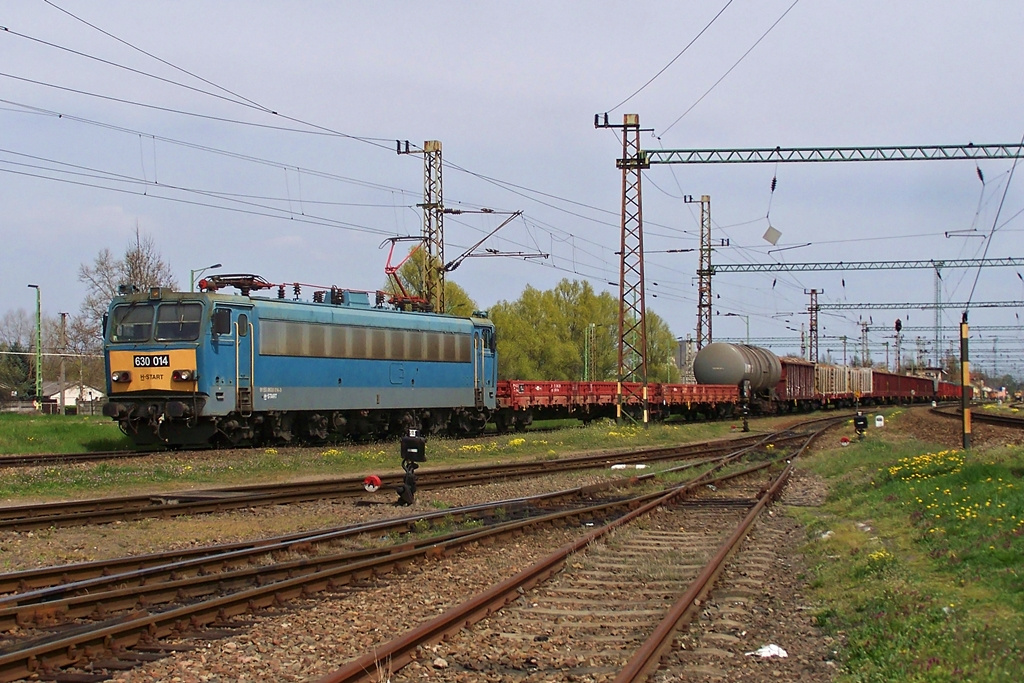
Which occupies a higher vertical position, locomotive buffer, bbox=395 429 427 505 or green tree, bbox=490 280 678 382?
green tree, bbox=490 280 678 382

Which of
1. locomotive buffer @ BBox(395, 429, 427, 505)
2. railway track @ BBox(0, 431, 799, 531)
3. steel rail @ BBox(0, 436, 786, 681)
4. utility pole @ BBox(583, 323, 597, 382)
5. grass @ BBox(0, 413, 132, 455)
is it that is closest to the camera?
steel rail @ BBox(0, 436, 786, 681)

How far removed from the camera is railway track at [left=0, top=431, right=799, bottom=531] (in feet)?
41.4

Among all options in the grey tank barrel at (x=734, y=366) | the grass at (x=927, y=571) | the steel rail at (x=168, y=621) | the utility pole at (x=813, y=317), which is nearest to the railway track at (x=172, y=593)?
the steel rail at (x=168, y=621)

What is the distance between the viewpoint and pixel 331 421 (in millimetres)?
26094

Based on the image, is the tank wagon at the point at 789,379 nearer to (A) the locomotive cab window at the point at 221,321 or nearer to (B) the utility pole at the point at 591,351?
(B) the utility pole at the point at 591,351

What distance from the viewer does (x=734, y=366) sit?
47.9 meters

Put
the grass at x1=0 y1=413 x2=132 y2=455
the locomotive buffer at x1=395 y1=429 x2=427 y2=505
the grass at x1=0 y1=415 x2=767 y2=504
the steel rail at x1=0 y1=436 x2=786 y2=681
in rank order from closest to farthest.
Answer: the steel rail at x1=0 y1=436 x2=786 y2=681
the locomotive buffer at x1=395 y1=429 x2=427 y2=505
the grass at x1=0 y1=415 x2=767 y2=504
the grass at x1=0 y1=413 x2=132 y2=455

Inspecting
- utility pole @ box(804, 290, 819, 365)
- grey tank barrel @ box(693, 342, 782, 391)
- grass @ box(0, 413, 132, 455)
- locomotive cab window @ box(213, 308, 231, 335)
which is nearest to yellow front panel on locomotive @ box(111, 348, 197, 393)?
locomotive cab window @ box(213, 308, 231, 335)

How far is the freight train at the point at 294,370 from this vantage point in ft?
70.5

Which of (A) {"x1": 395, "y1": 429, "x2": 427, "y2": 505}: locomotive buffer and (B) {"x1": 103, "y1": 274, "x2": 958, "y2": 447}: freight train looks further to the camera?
(B) {"x1": 103, "y1": 274, "x2": 958, "y2": 447}: freight train

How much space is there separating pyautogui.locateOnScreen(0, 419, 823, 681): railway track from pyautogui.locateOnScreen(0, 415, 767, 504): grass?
671 centimetres

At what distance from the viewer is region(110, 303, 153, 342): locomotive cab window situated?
71.8ft

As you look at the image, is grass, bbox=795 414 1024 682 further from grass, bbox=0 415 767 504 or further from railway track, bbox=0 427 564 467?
railway track, bbox=0 427 564 467

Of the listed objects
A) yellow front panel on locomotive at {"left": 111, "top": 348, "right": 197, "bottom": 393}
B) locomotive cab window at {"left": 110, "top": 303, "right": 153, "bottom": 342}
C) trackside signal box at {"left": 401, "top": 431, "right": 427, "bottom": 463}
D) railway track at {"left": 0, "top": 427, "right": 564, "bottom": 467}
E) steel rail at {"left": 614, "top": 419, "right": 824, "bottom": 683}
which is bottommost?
steel rail at {"left": 614, "top": 419, "right": 824, "bottom": 683}
